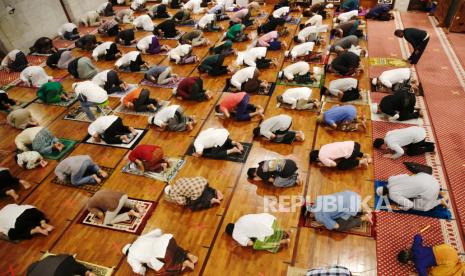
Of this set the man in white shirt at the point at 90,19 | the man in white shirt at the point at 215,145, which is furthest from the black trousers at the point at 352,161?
the man in white shirt at the point at 90,19

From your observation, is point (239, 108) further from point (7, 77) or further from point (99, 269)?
point (7, 77)

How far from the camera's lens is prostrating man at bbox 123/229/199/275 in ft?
12.6

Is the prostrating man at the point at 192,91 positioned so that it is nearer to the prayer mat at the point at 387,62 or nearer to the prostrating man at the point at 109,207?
the prostrating man at the point at 109,207

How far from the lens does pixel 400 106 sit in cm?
588

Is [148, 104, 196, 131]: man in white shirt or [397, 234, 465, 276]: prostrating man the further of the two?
[148, 104, 196, 131]: man in white shirt

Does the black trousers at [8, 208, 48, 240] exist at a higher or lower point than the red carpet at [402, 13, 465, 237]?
higher

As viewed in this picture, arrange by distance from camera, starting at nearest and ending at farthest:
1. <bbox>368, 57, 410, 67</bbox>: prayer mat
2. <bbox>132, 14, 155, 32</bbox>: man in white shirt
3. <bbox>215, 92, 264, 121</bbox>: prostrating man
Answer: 1. <bbox>215, 92, 264, 121</bbox>: prostrating man
2. <bbox>368, 57, 410, 67</bbox>: prayer mat
3. <bbox>132, 14, 155, 32</bbox>: man in white shirt

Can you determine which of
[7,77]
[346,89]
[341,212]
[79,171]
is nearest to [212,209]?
[341,212]

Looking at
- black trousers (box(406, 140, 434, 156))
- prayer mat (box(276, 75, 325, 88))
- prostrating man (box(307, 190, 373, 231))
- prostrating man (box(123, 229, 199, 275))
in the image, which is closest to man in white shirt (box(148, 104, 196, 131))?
prayer mat (box(276, 75, 325, 88))

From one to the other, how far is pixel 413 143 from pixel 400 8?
807 cm

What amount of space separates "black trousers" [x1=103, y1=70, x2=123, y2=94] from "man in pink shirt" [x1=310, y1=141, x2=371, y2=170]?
5.05m

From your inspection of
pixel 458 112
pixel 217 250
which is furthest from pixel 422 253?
pixel 458 112

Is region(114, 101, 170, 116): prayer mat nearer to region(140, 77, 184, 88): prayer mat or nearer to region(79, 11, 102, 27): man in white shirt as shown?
region(140, 77, 184, 88): prayer mat

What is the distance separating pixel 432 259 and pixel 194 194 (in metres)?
3.12
